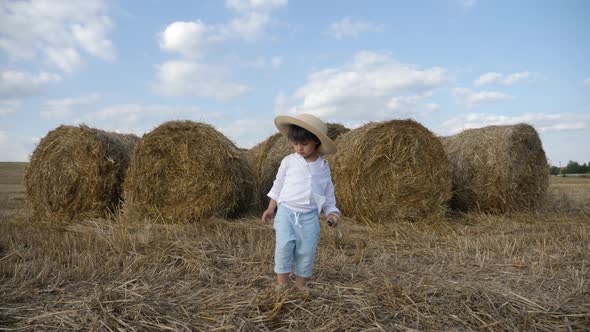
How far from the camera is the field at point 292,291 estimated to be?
2773mm

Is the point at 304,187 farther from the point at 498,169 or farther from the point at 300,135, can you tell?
the point at 498,169

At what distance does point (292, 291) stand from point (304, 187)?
0.69m

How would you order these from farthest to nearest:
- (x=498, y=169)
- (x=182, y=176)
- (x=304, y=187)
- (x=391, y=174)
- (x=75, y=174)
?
(x=498, y=169) → (x=75, y=174) → (x=391, y=174) → (x=182, y=176) → (x=304, y=187)

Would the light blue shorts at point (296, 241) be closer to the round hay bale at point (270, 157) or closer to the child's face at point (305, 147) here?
the child's face at point (305, 147)

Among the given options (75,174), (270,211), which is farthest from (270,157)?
(270,211)

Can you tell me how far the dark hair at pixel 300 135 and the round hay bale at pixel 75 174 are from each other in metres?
4.50

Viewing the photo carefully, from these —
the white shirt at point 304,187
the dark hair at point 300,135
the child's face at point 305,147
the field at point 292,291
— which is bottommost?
the field at point 292,291

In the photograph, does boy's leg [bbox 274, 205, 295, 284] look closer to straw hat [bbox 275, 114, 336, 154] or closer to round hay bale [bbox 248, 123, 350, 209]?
straw hat [bbox 275, 114, 336, 154]

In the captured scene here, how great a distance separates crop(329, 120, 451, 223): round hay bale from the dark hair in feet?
11.1

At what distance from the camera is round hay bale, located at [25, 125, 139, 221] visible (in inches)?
275

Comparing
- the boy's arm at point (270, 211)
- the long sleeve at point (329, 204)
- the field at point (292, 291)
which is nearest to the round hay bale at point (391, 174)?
the field at point (292, 291)

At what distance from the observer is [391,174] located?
6.72 meters

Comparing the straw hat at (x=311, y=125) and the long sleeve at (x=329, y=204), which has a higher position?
the straw hat at (x=311, y=125)

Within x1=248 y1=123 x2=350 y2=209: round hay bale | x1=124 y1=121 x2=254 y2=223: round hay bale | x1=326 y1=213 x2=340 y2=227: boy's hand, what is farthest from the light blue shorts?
x1=248 y1=123 x2=350 y2=209: round hay bale
